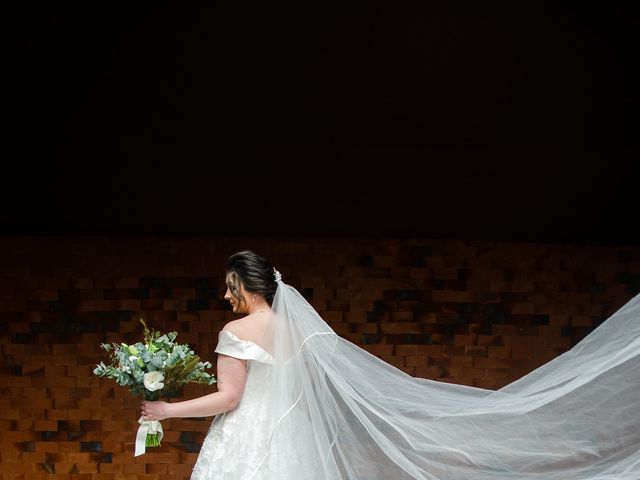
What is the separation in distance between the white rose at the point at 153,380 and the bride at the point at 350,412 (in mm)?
95

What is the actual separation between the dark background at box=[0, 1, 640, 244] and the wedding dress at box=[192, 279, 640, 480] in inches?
69.7

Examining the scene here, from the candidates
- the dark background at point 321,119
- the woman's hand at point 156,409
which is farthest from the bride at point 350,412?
the dark background at point 321,119

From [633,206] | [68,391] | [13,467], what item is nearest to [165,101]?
[68,391]

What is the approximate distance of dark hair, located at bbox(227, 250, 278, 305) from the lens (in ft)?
9.86

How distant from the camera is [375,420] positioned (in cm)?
294

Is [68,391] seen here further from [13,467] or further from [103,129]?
[103,129]

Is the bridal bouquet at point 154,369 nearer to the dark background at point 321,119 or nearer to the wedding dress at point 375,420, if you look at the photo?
the wedding dress at point 375,420

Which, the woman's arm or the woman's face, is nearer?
the woman's arm

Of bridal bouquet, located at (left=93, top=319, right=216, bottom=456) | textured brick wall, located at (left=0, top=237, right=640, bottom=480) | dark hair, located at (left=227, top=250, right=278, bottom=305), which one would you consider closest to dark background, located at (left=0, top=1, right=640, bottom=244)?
textured brick wall, located at (left=0, top=237, right=640, bottom=480)

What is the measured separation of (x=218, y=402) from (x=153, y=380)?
0.81 feet

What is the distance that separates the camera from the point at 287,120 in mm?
4578

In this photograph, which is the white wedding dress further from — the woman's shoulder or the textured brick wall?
the textured brick wall

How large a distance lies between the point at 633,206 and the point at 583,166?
0.38 metres

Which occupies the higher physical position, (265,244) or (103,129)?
(103,129)
